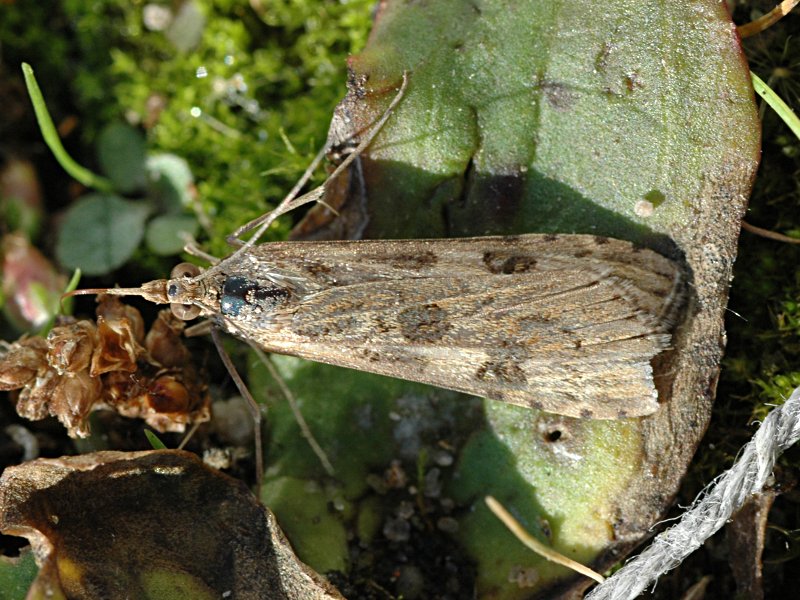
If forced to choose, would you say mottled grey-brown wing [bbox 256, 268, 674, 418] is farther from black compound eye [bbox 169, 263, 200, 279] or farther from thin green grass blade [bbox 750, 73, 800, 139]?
thin green grass blade [bbox 750, 73, 800, 139]

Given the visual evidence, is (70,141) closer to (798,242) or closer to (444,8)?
(444,8)

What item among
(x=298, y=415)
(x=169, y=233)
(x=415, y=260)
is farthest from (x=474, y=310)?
(x=169, y=233)

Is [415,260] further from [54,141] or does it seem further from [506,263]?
[54,141]

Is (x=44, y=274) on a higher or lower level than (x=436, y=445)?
higher

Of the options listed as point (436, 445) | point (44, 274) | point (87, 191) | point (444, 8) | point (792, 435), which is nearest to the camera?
point (792, 435)

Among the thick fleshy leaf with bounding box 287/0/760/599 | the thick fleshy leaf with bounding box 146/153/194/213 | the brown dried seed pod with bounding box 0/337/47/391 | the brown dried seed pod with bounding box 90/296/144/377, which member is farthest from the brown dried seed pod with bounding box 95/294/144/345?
the thick fleshy leaf with bounding box 287/0/760/599

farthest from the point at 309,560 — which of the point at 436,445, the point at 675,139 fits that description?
the point at 675,139
